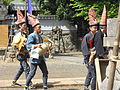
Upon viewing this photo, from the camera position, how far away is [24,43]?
7266 millimetres

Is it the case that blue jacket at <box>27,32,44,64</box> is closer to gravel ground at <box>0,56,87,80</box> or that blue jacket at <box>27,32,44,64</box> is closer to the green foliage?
gravel ground at <box>0,56,87,80</box>

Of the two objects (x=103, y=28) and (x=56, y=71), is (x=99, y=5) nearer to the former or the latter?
(x=56, y=71)

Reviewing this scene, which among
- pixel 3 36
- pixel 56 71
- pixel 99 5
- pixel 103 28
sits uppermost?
pixel 99 5

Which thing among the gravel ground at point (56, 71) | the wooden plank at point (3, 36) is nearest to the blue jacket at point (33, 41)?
the gravel ground at point (56, 71)

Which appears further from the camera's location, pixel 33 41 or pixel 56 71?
pixel 56 71

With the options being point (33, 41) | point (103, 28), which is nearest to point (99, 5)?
point (103, 28)

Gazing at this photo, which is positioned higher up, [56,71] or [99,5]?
[99,5]

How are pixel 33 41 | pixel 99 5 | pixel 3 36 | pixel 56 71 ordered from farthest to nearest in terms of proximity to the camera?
pixel 3 36 → pixel 99 5 → pixel 56 71 → pixel 33 41

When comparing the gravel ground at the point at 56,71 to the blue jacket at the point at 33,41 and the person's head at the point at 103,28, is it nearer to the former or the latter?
the blue jacket at the point at 33,41

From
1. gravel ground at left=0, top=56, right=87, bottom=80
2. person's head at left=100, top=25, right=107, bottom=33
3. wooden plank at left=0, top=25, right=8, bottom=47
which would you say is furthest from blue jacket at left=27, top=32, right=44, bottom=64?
wooden plank at left=0, top=25, right=8, bottom=47

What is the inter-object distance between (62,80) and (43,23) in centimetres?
1414

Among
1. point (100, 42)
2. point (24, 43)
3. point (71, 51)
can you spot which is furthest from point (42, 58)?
point (71, 51)

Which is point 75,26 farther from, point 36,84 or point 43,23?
point 36,84

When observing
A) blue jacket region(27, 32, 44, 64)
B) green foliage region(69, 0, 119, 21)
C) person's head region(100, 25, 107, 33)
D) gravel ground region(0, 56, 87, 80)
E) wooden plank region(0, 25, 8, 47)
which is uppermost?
green foliage region(69, 0, 119, 21)
